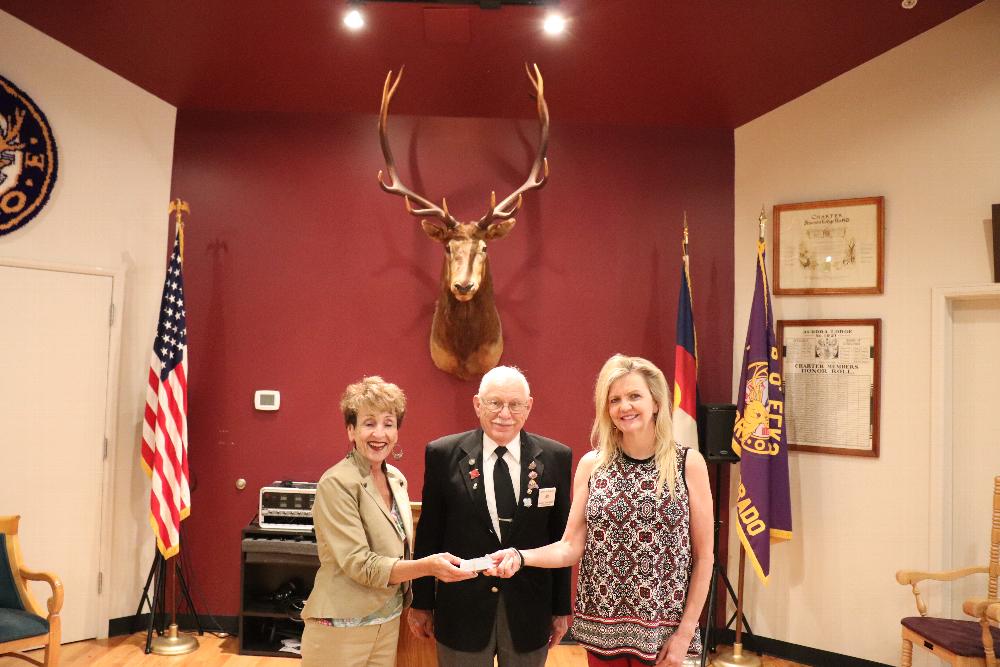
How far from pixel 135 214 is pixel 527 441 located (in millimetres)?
3335

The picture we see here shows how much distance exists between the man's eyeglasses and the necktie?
0.12 m

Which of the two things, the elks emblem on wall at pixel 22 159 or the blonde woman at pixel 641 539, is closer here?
the blonde woman at pixel 641 539

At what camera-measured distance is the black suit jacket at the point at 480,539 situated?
83.9 inches

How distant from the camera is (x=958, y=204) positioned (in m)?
3.81

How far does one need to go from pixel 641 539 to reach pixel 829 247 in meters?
2.86

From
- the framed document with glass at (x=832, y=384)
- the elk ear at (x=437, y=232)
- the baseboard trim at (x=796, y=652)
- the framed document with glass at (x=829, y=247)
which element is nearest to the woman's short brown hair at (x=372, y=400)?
the elk ear at (x=437, y=232)

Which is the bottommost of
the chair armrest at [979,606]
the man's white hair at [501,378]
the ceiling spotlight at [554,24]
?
the chair armrest at [979,606]

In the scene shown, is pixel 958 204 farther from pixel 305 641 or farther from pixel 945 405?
pixel 305 641

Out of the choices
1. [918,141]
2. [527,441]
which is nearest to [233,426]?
[527,441]

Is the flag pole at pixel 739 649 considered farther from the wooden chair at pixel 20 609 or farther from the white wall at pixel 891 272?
the wooden chair at pixel 20 609

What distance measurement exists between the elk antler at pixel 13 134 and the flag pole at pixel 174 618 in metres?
0.81

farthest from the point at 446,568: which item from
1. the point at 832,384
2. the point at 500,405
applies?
the point at 832,384

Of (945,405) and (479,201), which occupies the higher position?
(479,201)

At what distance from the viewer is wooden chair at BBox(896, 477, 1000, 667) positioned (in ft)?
9.85
